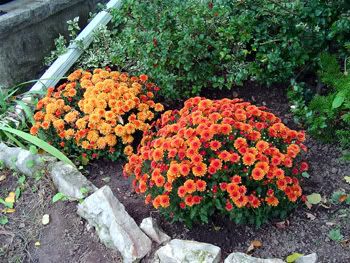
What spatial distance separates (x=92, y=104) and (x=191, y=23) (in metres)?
1.07

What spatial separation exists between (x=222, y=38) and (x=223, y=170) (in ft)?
5.16

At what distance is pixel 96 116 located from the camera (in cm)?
367

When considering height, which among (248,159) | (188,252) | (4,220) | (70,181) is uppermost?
(248,159)

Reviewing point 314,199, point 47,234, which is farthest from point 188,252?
point 47,234

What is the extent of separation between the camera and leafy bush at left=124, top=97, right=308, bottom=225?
277 centimetres

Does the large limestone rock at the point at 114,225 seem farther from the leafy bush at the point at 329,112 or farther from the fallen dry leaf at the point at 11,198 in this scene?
the leafy bush at the point at 329,112

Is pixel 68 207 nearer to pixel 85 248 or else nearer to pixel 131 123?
pixel 85 248

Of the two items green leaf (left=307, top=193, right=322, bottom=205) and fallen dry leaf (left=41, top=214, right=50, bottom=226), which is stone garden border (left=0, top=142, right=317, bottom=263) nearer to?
fallen dry leaf (left=41, top=214, right=50, bottom=226)

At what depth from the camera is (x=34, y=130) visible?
378 cm

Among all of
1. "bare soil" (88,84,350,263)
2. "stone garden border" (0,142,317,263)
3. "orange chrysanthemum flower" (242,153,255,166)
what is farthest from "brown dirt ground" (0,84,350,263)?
"orange chrysanthemum flower" (242,153,255,166)

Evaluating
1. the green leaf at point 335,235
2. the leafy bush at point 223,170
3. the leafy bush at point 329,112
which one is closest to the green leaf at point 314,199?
the leafy bush at point 223,170

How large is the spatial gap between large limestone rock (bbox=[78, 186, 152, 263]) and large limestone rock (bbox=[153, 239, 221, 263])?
0.50ft

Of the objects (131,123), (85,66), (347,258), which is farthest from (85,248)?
(85,66)

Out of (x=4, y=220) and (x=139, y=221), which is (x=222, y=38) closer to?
(x=139, y=221)
